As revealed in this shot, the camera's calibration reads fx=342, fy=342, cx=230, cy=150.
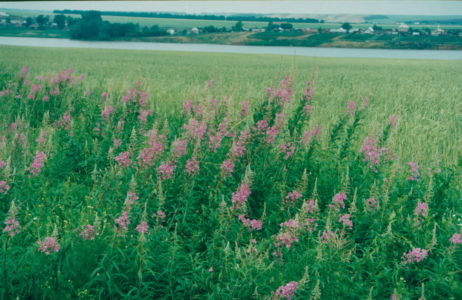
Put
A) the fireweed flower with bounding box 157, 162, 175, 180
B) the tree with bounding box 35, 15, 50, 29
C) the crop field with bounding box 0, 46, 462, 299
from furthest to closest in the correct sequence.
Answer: the tree with bounding box 35, 15, 50, 29 → the fireweed flower with bounding box 157, 162, 175, 180 → the crop field with bounding box 0, 46, 462, 299

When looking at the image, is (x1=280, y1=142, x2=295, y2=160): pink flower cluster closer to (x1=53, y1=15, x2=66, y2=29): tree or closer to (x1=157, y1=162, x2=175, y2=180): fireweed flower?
(x1=157, y1=162, x2=175, y2=180): fireweed flower

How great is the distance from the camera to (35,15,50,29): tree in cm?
1472

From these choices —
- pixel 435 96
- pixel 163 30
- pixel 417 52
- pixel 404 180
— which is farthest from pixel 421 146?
pixel 417 52

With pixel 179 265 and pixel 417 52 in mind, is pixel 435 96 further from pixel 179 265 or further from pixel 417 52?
pixel 417 52

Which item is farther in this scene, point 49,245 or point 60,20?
point 60,20

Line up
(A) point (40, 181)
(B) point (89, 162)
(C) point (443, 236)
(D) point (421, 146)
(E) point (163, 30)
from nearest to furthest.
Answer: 1. (C) point (443, 236)
2. (A) point (40, 181)
3. (B) point (89, 162)
4. (D) point (421, 146)
5. (E) point (163, 30)

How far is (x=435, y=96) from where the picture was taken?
1159cm

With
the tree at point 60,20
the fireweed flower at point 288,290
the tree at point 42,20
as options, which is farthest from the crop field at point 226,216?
the tree at point 60,20

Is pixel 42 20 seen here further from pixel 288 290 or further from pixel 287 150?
pixel 288 290

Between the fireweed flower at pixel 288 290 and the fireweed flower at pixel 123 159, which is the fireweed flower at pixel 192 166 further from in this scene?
the fireweed flower at pixel 288 290

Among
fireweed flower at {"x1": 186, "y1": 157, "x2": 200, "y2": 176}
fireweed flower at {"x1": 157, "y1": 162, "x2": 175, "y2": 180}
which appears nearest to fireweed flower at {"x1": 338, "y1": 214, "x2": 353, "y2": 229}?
fireweed flower at {"x1": 186, "y1": 157, "x2": 200, "y2": 176}

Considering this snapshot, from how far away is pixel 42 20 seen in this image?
598 inches

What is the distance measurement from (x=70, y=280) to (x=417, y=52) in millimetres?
77162

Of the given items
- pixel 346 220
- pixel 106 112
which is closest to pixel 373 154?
pixel 346 220
